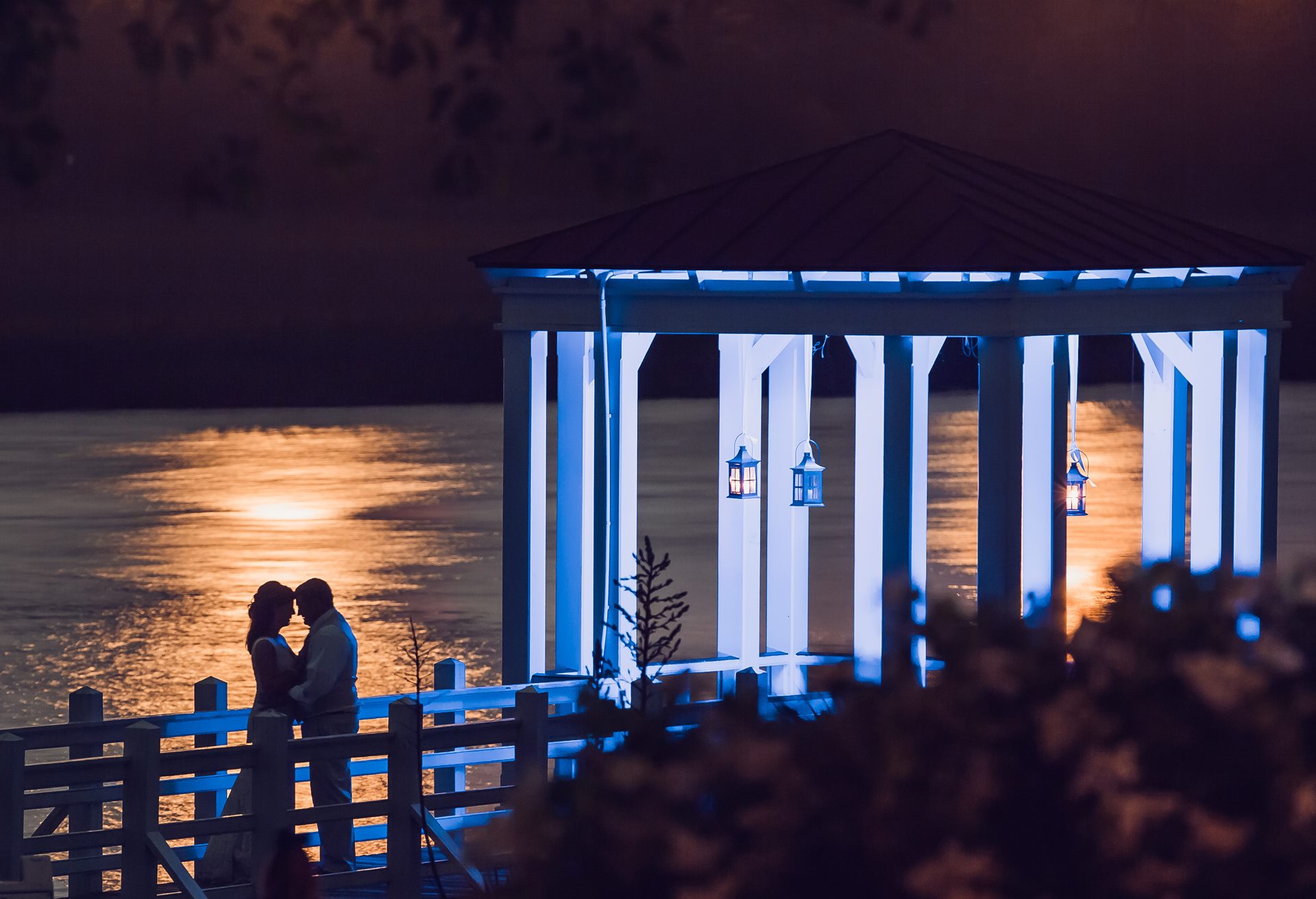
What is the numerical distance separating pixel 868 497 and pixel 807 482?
1.24 ft

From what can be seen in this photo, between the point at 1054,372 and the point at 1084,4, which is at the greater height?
the point at 1084,4

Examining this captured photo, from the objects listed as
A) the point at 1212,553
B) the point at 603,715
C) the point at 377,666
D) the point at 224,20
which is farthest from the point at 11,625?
the point at 603,715

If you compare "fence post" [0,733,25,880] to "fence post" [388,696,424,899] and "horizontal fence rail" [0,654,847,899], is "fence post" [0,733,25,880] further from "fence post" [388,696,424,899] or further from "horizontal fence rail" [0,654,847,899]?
"fence post" [388,696,424,899]

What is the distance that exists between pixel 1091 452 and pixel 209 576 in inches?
1437

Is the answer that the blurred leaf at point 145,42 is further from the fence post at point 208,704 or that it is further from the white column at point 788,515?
the white column at point 788,515

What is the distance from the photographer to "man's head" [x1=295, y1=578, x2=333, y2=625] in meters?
9.54

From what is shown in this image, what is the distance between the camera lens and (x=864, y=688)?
3141mm

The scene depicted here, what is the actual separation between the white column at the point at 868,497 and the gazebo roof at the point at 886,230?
95cm

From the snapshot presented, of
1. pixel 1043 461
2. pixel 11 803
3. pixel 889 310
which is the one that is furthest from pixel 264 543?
pixel 11 803

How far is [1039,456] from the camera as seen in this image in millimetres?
9523

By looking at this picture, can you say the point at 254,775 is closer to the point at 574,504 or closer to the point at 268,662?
the point at 268,662

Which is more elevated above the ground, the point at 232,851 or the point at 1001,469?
the point at 1001,469

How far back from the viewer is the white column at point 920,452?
992cm

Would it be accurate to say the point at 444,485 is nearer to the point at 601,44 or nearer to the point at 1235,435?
the point at 1235,435
